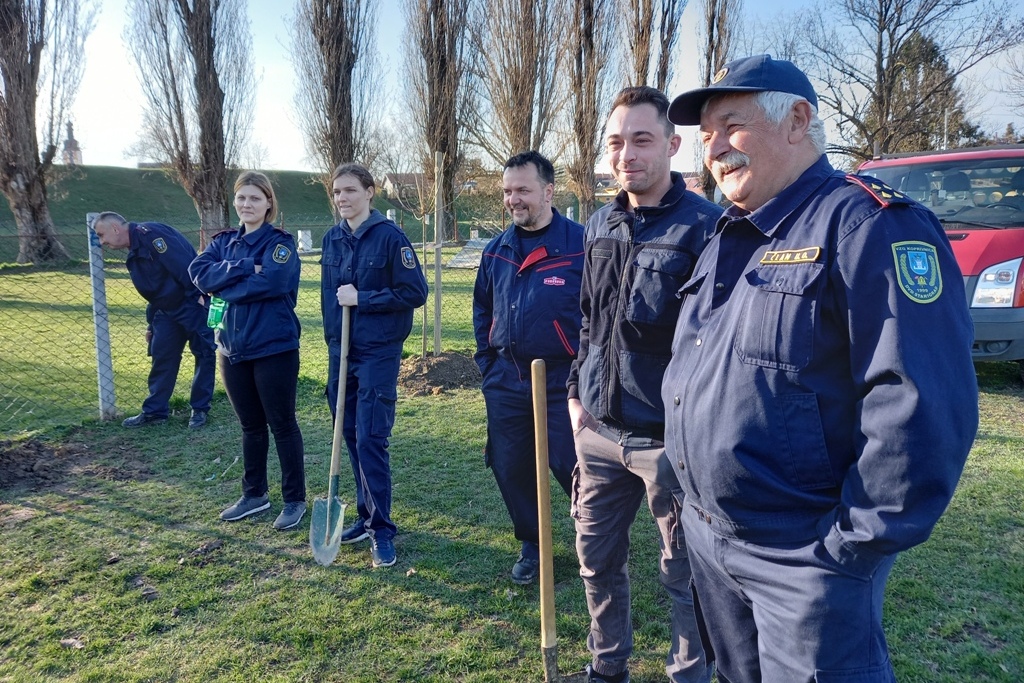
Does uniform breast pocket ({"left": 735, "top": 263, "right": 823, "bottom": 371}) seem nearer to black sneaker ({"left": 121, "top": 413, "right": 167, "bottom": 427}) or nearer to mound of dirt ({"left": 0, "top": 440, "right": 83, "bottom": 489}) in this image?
mound of dirt ({"left": 0, "top": 440, "right": 83, "bottom": 489})

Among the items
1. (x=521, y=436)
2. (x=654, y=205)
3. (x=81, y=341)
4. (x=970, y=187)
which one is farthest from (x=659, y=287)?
(x=81, y=341)

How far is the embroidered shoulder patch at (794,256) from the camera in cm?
145

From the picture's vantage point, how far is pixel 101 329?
254 inches

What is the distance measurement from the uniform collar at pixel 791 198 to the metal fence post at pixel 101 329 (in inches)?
248

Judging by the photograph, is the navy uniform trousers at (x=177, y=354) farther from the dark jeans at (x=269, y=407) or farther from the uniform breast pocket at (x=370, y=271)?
the uniform breast pocket at (x=370, y=271)

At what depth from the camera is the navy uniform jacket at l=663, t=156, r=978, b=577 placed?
1278mm

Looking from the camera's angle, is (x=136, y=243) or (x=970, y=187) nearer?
(x=136, y=243)

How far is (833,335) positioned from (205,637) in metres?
2.96

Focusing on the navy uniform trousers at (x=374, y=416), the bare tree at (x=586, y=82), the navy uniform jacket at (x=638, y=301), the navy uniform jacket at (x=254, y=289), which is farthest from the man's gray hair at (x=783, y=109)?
the bare tree at (x=586, y=82)

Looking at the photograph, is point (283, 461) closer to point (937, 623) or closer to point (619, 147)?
point (619, 147)

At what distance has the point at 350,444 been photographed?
3.90 meters

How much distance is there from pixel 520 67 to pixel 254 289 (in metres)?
6.97

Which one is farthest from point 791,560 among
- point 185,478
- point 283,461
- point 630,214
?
point 185,478

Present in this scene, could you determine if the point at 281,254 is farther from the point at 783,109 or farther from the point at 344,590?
the point at 783,109
